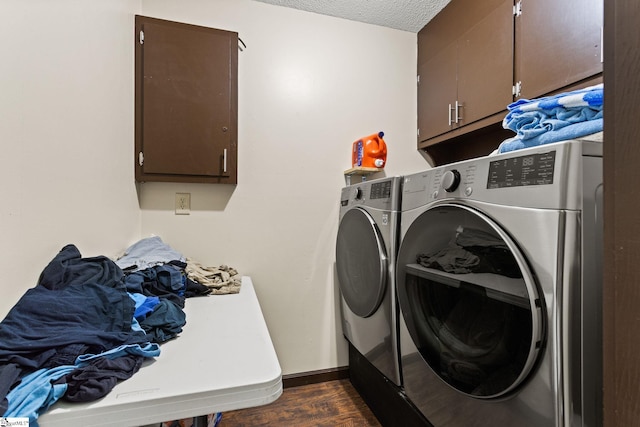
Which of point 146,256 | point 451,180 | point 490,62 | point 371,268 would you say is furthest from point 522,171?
point 146,256

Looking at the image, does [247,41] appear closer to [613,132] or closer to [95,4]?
[95,4]

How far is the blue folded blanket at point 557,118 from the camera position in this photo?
85 cm

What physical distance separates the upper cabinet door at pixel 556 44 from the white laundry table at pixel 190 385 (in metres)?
1.56

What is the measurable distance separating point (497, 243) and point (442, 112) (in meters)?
1.40

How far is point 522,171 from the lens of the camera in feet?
2.56

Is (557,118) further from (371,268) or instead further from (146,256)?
(146,256)

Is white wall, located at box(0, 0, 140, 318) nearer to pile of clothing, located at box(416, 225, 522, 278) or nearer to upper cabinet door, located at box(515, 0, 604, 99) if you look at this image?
pile of clothing, located at box(416, 225, 522, 278)

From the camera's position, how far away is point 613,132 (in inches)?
16.0

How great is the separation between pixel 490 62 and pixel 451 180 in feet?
3.45

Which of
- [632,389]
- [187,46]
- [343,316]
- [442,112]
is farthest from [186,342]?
[442,112]

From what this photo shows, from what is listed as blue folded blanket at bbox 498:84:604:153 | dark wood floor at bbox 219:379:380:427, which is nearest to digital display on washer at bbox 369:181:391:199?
blue folded blanket at bbox 498:84:604:153

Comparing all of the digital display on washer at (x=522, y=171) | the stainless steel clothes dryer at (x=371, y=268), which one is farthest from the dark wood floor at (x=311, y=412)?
the digital display on washer at (x=522, y=171)

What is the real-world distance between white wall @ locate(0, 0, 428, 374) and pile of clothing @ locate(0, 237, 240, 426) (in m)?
0.24

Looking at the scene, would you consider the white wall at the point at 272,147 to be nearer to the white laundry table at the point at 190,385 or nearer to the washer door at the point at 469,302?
the white laundry table at the point at 190,385
